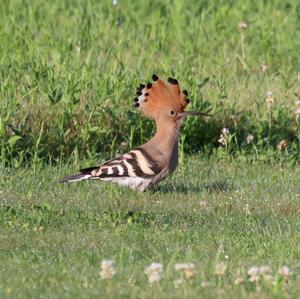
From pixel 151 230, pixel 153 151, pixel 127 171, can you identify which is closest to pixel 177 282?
pixel 151 230

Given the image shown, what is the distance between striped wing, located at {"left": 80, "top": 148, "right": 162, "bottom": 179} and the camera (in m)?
8.30

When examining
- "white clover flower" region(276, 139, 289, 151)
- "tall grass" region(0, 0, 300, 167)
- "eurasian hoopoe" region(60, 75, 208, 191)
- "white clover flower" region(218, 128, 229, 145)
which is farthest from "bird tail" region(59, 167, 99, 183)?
"white clover flower" region(276, 139, 289, 151)

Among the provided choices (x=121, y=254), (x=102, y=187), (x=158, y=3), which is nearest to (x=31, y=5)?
(x=158, y=3)

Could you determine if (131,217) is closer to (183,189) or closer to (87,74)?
(183,189)

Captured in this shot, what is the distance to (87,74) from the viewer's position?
10078 mm

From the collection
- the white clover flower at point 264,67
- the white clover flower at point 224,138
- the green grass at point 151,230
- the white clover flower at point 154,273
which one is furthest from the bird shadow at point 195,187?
the white clover flower at point 154,273

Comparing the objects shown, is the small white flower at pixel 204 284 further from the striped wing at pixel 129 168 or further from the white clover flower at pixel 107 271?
the striped wing at pixel 129 168

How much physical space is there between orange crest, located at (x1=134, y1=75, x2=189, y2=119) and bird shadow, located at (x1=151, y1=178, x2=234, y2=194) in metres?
0.54

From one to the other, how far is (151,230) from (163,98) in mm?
1781

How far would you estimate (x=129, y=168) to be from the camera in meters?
8.34

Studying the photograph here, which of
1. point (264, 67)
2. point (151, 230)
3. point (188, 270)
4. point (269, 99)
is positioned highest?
point (188, 270)

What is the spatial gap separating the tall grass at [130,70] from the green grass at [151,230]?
44cm

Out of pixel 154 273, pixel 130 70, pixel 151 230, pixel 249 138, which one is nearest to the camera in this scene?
pixel 154 273

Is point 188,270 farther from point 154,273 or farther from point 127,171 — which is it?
point 127,171
